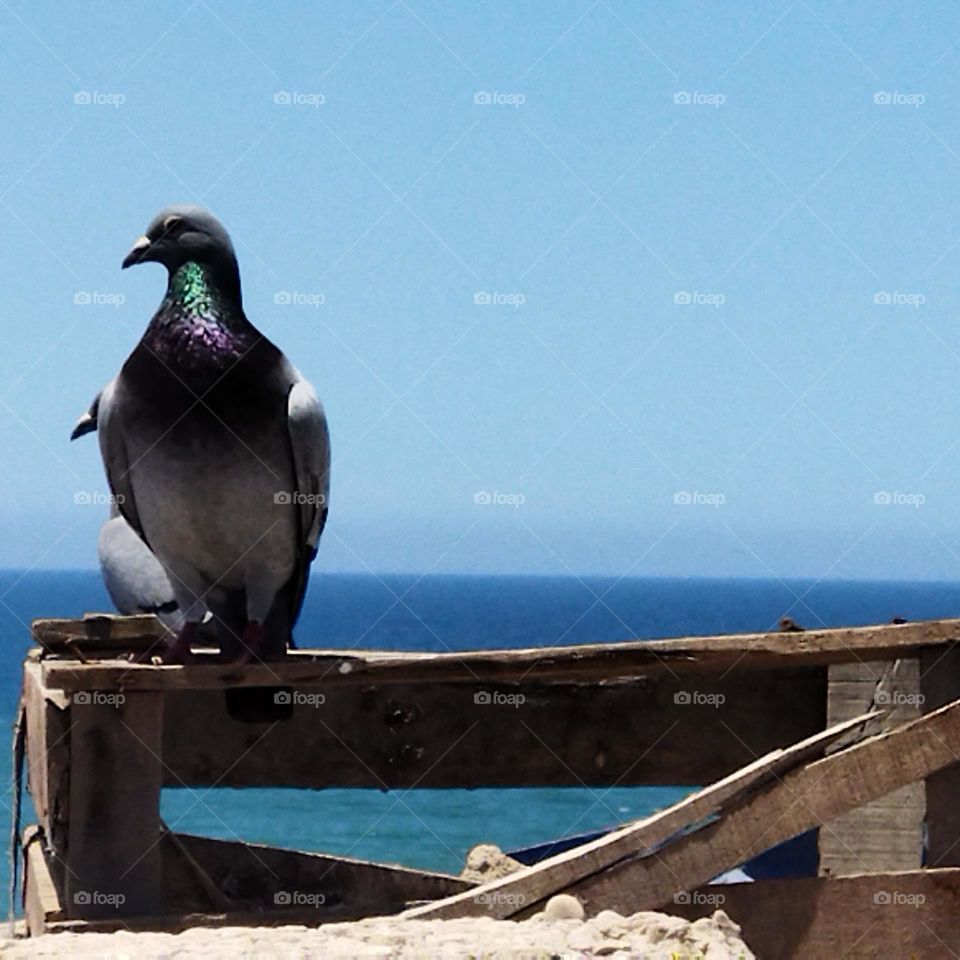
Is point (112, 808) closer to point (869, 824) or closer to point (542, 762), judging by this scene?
point (542, 762)

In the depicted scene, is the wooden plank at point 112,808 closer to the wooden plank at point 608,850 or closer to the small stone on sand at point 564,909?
the wooden plank at point 608,850

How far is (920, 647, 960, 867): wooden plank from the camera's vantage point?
4.65 metres

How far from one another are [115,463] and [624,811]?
35931 millimetres

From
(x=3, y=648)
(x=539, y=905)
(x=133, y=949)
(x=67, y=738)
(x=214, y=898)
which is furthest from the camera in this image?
(x=3, y=648)

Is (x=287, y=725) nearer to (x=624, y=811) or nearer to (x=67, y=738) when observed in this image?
(x=67, y=738)

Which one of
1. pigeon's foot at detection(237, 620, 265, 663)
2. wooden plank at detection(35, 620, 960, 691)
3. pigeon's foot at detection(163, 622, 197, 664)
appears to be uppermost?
pigeon's foot at detection(237, 620, 265, 663)

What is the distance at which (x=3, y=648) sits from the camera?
294 feet

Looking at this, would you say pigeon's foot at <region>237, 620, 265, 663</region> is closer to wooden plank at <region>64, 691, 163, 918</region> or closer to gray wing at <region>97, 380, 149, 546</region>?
gray wing at <region>97, 380, 149, 546</region>

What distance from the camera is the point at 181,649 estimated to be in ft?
17.0

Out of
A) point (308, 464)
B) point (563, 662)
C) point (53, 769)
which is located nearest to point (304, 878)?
point (308, 464)

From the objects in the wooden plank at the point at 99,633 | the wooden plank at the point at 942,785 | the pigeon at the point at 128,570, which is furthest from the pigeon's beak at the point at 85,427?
the wooden plank at the point at 942,785

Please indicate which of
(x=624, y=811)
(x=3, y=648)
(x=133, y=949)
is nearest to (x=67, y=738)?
(x=133, y=949)

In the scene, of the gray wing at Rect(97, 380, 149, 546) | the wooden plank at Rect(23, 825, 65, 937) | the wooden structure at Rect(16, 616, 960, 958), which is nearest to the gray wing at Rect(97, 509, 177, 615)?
the gray wing at Rect(97, 380, 149, 546)

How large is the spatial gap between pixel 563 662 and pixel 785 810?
677 mm
